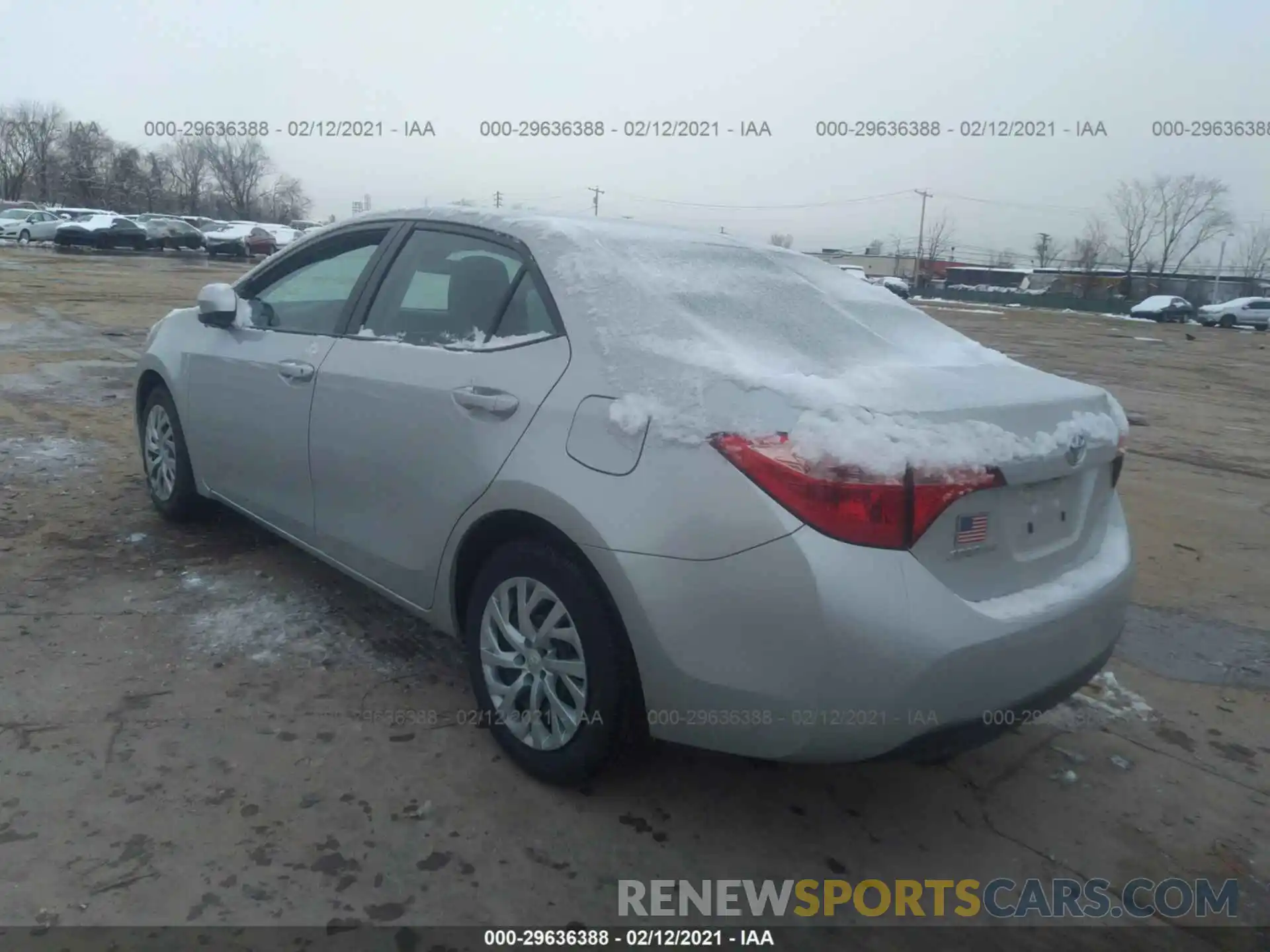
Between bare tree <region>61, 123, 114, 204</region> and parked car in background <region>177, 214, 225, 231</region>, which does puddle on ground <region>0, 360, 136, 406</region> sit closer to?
parked car in background <region>177, 214, 225, 231</region>

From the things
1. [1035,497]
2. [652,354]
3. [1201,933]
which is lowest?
[1201,933]

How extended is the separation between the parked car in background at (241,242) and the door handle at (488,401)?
1397 inches

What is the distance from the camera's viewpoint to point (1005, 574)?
2359 mm

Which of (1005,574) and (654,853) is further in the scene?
(654,853)

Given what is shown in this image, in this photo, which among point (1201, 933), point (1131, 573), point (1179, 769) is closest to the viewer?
point (1201, 933)

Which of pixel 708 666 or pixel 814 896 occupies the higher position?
pixel 708 666

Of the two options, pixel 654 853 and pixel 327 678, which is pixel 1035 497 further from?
pixel 327 678

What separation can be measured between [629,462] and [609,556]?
241 mm

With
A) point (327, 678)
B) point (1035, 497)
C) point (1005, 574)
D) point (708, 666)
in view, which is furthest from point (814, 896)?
point (327, 678)

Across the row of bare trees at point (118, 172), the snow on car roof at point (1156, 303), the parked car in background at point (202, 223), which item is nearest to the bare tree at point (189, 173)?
Answer: the row of bare trees at point (118, 172)

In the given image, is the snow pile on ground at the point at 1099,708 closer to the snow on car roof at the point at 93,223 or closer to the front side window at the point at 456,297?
the front side window at the point at 456,297

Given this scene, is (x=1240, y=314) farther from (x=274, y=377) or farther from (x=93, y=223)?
(x=93, y=223)

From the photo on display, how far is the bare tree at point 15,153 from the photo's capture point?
8381cm

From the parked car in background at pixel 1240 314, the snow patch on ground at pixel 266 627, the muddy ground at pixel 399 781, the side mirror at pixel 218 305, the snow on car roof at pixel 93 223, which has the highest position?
the snow on car roof at pixel 93 223
